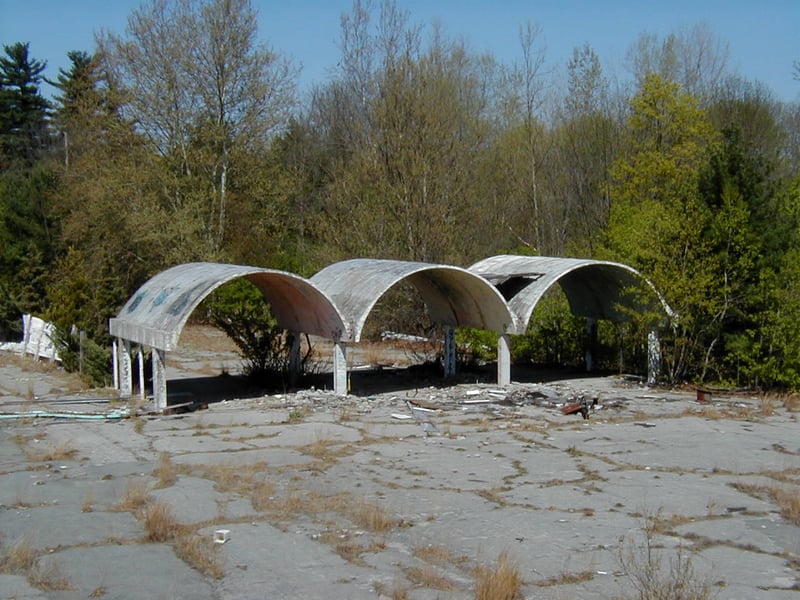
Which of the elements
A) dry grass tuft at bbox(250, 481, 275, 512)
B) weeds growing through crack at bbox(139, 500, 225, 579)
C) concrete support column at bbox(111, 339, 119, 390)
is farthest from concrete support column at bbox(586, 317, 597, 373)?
weeds growing through crack at bbox(139, 500, 225, 579)

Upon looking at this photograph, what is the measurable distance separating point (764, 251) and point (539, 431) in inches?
323

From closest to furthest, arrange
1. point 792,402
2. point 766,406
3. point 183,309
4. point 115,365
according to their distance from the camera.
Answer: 1. point 183,309
2. point 766,406
3. point 792,402
4. point 115,365

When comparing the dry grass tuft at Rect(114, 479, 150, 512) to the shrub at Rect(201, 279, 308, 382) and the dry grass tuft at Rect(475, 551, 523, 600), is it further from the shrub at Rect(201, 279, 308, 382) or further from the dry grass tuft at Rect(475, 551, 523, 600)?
the shrub at Rect(201, 279, 308, 382)

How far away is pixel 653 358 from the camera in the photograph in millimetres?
21766

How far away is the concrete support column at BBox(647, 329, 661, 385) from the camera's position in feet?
70.8

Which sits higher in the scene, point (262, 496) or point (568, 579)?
point (262, 496)

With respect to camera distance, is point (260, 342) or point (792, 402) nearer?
point (792, 402)

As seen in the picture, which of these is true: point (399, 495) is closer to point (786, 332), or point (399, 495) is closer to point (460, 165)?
point (786, 332)

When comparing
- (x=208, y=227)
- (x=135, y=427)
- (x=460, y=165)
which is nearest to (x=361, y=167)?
(x=460, y=165)

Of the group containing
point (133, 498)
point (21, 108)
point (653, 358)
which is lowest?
point (133, 498)

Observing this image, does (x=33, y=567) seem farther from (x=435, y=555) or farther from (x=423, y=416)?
(x=423, y=416)

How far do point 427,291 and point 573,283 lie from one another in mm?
3949

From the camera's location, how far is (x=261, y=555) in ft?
28.5

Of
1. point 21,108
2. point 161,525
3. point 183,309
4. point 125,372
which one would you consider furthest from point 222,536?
point 21,108
